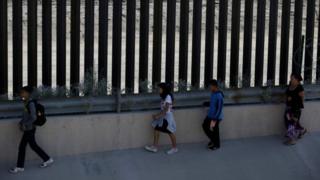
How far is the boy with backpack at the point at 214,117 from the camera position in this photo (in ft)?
41.2

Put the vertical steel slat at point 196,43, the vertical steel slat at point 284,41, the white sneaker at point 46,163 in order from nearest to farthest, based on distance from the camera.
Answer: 1. the white sneaker at point 46,163
2. the vertical steel slat at point 196,43
3. the vertical steel slat at point 284,41

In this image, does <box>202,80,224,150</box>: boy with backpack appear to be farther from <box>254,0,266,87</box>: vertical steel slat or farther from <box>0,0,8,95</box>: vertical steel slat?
<box>0,0,8,95</box>: vertical steel slat

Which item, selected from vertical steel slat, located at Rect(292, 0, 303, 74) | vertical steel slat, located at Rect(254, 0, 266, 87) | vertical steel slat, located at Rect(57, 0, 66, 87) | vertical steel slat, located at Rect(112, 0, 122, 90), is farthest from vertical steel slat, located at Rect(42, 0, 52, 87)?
vertical steel slat, located at Rect(292, 0, 303, 74)

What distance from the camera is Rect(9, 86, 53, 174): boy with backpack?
1145cm

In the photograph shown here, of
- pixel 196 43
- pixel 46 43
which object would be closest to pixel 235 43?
pixel 196 43

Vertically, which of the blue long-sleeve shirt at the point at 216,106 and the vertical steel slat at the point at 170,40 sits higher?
the vertical steel slat at the point at 170,40

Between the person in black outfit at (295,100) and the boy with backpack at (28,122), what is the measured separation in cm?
420

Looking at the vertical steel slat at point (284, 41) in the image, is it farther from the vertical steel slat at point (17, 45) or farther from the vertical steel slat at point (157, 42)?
the vertical steel slat at point (17, 45)

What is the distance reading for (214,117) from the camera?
1267cm

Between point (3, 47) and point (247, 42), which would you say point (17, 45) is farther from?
point (247, 42)

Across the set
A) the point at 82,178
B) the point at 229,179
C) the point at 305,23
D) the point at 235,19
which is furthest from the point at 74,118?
the point at 305,23

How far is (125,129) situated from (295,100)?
2.90m

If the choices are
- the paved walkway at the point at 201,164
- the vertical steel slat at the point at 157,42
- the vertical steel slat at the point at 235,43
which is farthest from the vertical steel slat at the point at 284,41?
the vertical steel slat at the point at 157,42

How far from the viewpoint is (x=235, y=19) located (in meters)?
13.7
